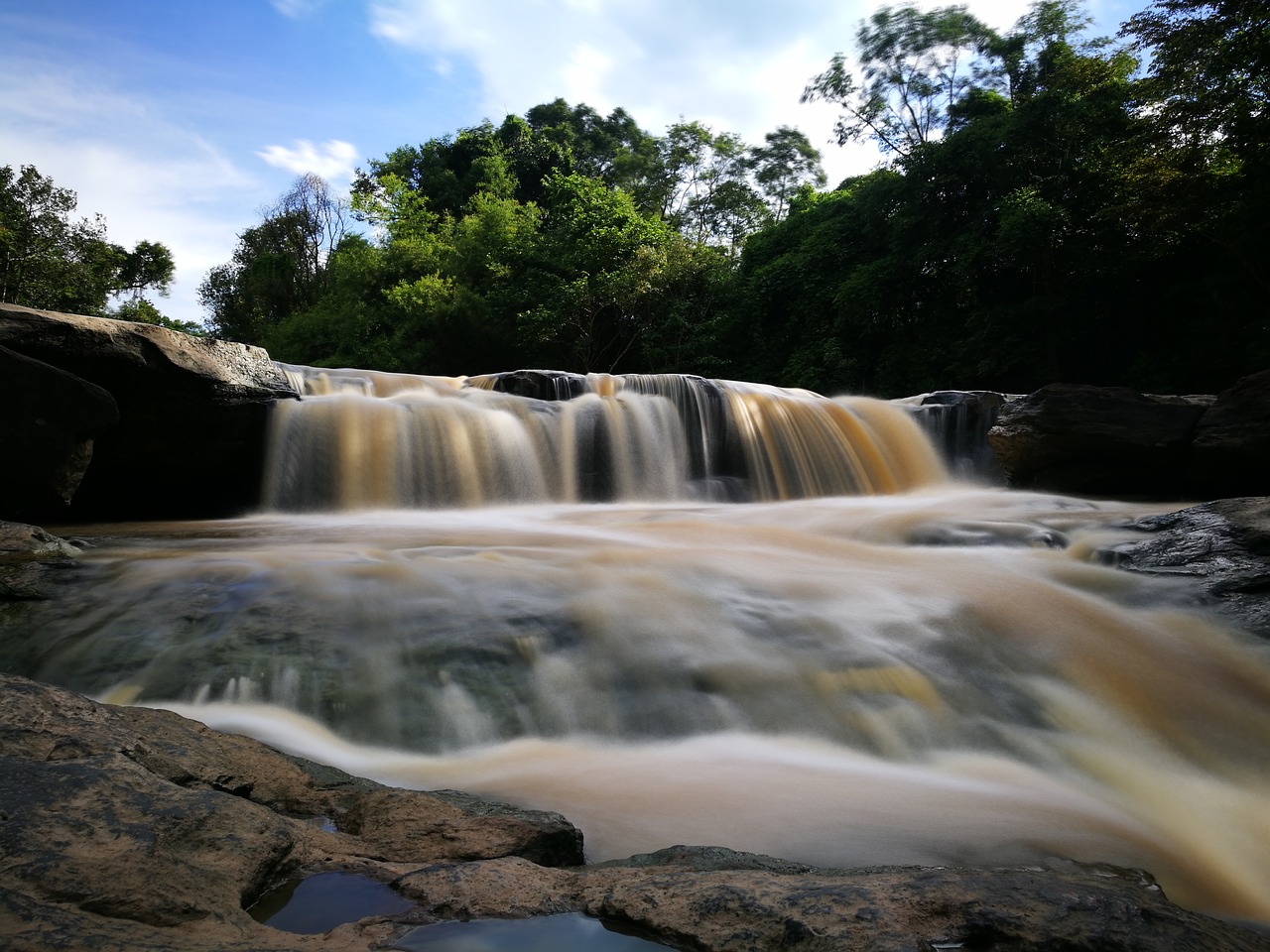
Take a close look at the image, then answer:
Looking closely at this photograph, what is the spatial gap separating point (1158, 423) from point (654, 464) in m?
6.27

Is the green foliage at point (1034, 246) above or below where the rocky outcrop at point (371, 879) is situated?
above

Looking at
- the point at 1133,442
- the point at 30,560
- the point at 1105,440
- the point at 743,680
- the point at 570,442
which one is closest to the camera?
the point at 743,680

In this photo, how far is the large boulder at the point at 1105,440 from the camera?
8.73 meters

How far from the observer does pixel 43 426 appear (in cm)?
610

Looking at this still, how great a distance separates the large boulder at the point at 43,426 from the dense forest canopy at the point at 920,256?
55.7ft

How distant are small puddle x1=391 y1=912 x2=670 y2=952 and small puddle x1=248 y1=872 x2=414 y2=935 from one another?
138 mm

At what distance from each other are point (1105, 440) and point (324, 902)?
9779mm

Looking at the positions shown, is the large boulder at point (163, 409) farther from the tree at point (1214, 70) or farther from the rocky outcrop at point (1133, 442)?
the tree at point (1214, 70)

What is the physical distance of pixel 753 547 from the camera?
18.2ft

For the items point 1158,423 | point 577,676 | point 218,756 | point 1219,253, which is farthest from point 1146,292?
point 218,756

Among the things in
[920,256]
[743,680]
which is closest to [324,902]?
[743,680]

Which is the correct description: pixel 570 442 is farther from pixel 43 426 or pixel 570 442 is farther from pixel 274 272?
pixel 274 272

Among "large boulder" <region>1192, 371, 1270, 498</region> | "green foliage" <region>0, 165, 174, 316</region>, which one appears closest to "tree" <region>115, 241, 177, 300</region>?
"green foliage" <region>0, 165, 174, 316</region>

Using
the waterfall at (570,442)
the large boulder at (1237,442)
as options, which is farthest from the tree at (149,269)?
the large boulder at (1237,442)
